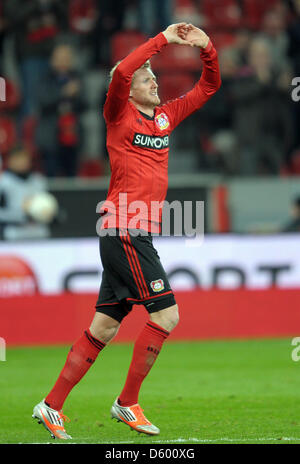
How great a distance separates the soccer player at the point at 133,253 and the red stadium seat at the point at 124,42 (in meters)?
9.92

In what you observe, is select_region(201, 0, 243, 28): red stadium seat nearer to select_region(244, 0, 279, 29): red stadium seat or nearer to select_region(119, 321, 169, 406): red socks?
Answer: select_region(244, 0, 279, 29): red stadium seat

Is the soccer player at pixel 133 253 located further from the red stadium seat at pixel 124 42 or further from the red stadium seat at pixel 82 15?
the red stadium seat at pixel 82 15

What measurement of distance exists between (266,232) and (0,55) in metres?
5.87

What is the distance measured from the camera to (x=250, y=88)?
14.9 meters

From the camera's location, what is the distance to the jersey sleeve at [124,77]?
227 inches

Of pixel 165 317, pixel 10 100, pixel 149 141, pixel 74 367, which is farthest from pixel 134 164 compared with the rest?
pixel 10 100

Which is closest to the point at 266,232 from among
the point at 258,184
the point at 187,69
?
the point at 258,184

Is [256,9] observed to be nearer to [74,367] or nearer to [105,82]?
[105,82]

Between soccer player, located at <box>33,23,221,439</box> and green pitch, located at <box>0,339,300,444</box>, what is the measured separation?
0.25 m

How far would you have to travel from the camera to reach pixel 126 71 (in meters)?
5.75

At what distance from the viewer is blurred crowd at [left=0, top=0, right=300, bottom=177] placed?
14586 millimetres

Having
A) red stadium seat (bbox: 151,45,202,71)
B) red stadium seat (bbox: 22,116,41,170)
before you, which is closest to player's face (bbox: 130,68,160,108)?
red stadium seat (bbox: 22,116,41,170)

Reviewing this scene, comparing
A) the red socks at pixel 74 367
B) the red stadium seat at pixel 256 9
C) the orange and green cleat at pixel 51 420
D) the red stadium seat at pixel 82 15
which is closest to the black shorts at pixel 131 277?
the red socks at pixel 74 367
